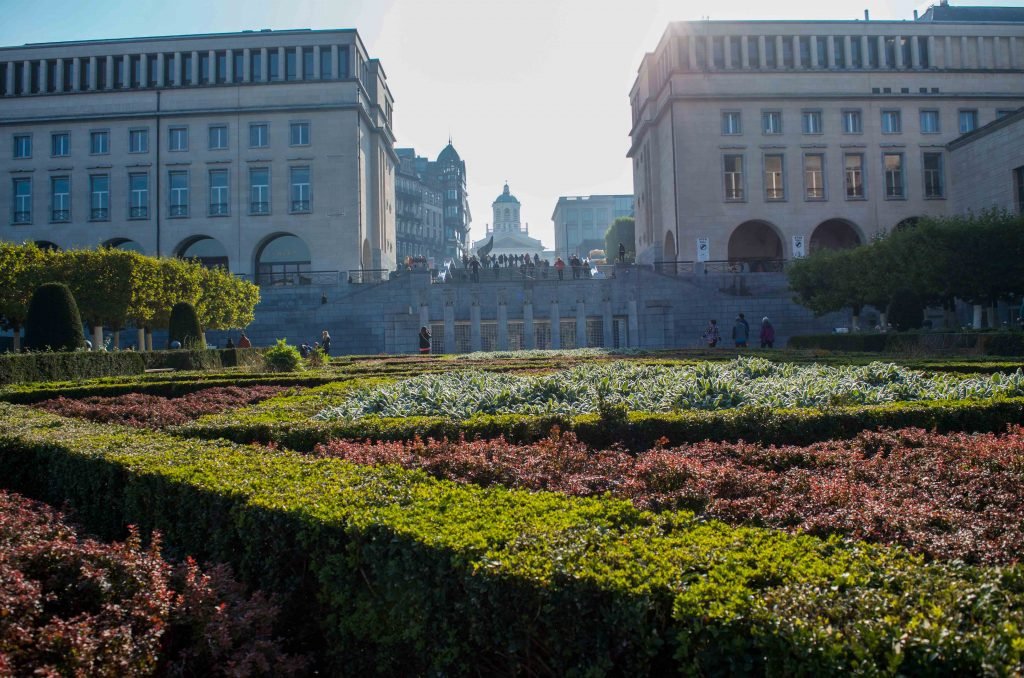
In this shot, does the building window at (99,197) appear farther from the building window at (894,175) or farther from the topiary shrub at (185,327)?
the building window at (894,175)

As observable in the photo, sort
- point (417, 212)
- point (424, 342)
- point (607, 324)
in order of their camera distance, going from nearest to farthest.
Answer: point (424, 342) < point (607, 324) < point (417, 212)

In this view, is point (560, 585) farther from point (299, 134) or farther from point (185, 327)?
point (299, 134)

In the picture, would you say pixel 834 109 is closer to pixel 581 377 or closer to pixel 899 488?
pixel 581 377

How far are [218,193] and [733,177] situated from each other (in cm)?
3591

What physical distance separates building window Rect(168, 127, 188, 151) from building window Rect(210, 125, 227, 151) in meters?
A: 1.83

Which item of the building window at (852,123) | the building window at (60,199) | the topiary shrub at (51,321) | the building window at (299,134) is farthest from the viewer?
the building window at (60,199)

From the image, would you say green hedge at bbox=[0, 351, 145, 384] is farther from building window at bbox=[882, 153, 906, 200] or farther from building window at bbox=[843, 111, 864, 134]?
building window at bbox=[882, 153, 906, 200]

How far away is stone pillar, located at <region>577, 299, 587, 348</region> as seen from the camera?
136ft

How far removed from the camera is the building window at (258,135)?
5328cm

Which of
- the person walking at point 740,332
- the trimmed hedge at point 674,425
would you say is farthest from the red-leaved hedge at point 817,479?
the person walking at point 740,332

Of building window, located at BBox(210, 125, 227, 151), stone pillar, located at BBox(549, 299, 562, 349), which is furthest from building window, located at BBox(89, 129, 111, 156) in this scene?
stone pillar, located at BBox(549, 299, 562, 349)

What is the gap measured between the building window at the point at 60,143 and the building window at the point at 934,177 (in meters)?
60.1

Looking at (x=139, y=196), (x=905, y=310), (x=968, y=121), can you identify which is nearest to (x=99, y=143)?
(x=139, y=196)

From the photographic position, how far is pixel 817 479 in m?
5.31
